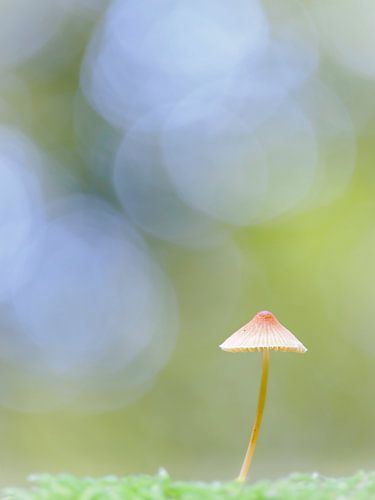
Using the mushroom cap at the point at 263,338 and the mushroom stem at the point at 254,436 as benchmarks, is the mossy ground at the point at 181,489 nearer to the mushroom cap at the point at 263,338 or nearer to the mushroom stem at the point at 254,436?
the mushroom stem at the point at 254,436

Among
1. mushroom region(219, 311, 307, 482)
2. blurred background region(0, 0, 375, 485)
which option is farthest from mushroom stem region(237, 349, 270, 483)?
blurred background region(0, 0, 375, 485)

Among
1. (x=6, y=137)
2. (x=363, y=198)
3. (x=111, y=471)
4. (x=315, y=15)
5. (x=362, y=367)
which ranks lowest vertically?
(x=111, y=471)

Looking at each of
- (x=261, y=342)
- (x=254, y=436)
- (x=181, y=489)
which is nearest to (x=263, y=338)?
(x=261, y=342)

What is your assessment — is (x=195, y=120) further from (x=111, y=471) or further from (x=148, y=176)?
(x=111, y=471)

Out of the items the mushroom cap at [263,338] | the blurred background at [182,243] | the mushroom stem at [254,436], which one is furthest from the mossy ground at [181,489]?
the blurred background at [182,243]

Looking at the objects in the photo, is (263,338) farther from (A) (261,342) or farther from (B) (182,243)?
(B) (182,243)

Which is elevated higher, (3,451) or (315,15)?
(315,15)

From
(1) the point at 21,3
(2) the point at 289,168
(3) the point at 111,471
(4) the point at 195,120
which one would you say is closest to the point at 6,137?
(1) the point at 21,3
